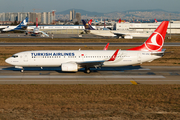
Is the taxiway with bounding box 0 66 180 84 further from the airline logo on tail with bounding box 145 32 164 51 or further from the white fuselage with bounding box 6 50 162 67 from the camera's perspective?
the airline logo on tail with bounding box 145 32 164 51

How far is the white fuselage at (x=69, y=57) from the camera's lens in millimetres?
33344

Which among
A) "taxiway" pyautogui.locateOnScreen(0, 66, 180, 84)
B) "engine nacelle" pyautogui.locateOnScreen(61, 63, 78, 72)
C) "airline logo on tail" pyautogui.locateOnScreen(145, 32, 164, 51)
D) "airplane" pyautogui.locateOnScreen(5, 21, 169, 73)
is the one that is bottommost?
"taxiway" pyautogui.locateOnScreen(0, 66, 180, 84)

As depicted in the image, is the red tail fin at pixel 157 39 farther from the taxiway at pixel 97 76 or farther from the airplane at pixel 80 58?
the taxiway at pixel 97 76

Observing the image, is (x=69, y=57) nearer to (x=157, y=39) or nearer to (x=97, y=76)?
(x=97, y=76)

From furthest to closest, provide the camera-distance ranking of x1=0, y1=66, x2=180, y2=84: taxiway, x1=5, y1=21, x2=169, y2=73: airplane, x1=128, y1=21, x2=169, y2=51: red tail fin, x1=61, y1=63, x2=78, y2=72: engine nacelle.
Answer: x1=128, y1=21, x2=169, y2=51: red tail fin
x1=5, y1=21, x2=169, y2=73: airplane
x1=61, y1=63, x2=78, y2=72: engine nacelle
x1=0, y1=66, x2=180, y2=84: taxiway

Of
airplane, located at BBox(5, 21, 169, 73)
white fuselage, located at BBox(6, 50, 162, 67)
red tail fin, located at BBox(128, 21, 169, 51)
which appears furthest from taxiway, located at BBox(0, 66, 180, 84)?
red tail fin, located at BBox(128, 21, 169, 51)

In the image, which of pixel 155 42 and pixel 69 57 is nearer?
pixel 69 57

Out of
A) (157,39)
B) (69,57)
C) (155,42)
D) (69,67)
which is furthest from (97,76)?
(157,39)

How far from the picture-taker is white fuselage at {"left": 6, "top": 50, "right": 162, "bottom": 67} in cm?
3334

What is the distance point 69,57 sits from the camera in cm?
3369

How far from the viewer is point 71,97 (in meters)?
21.5

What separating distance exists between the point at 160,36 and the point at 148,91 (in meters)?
13.8

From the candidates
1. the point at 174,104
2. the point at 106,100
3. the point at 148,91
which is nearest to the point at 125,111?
the point at 106,100

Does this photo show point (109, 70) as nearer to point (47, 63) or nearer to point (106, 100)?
point (47, 63)
